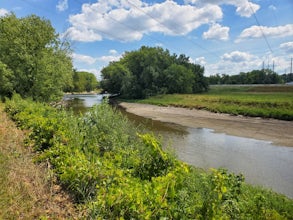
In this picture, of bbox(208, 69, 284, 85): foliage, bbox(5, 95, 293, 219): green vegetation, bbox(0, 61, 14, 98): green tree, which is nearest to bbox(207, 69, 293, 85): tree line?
bbox(208, 69, 284, 85): foliage

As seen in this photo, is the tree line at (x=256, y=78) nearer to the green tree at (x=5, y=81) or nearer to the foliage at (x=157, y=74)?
the foliage at (x=157, y=74)

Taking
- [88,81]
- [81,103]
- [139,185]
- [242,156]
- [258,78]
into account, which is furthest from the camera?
[88,81]

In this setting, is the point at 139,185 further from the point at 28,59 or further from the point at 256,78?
the point at 256,78

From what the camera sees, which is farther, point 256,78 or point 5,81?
point 256,78

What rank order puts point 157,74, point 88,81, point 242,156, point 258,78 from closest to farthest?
point 242,156 < point 157,74 < point 258,78 < point 88,81

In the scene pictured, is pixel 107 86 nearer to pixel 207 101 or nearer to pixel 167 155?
pixel 207 101

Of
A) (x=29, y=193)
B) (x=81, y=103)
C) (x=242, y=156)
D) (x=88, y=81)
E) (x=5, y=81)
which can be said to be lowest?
(x=242, y=156)

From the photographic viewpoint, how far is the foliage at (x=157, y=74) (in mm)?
49312

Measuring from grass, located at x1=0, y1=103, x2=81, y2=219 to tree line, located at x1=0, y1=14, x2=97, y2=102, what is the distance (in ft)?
55.1

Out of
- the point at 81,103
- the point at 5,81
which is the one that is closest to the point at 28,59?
the point at 5,81

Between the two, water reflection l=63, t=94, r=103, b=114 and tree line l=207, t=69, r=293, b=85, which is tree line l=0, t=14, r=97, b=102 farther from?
tree line l=207, t=69, r=293, b=85

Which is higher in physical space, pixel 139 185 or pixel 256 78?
pixel 256 78

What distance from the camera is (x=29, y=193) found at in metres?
3.20

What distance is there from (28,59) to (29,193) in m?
18.3
